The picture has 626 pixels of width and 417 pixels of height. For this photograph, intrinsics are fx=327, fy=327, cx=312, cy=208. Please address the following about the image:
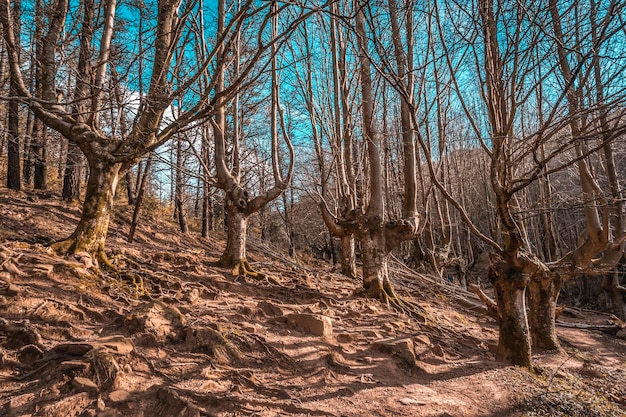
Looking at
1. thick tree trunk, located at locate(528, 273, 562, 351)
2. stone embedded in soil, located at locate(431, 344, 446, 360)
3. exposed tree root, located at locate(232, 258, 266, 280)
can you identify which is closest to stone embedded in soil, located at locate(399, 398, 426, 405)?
stone embedded in soil, located at locate(431, 344, 446, 360)

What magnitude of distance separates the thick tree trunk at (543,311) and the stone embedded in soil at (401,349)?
2.14m

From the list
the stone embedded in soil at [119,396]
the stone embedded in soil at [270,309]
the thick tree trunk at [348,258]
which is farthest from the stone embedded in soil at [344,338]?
the thick tree trunk at [348,258]

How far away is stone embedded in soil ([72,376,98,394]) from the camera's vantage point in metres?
2.17

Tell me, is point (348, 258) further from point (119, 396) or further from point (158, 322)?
point (119, 396)

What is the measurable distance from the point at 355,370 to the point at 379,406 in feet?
2.17

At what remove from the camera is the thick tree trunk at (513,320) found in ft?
12.5

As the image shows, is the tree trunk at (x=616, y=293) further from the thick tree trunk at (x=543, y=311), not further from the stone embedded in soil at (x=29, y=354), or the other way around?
the stone embedded in soil at (x=29, y=354)

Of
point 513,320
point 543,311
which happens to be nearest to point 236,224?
point 513,320

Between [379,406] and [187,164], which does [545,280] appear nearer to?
[379,406]

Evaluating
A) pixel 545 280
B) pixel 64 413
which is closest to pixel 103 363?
pixel 64 413

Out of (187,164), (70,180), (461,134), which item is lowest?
(70,180)

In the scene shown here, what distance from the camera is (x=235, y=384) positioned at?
2641 mm

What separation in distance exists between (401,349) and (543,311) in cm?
245

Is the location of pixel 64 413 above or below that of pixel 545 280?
below
